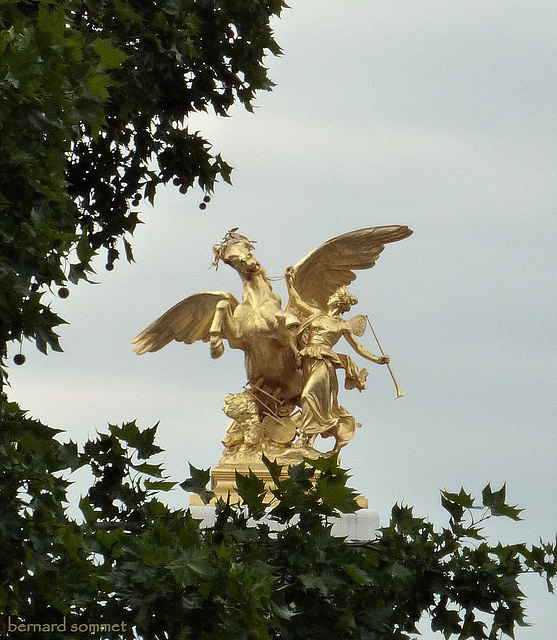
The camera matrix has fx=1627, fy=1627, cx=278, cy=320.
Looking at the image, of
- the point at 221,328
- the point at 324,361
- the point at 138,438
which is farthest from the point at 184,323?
the point at 138,438

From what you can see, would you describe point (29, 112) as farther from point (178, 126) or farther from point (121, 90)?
point (178, 126)

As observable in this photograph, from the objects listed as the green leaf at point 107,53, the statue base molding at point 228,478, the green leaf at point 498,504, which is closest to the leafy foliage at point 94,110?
the green leaf at point 107,53

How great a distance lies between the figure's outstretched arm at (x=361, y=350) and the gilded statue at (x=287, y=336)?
13mm

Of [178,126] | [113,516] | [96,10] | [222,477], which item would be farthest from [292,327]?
[113,516]

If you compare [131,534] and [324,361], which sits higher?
[324,361]

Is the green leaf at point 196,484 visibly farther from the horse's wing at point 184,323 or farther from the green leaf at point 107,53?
the horse's wing at point 184,323

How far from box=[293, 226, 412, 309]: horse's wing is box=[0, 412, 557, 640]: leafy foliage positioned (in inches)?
262

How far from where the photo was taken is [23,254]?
764cm

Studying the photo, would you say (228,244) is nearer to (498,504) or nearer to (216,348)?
(216,348)

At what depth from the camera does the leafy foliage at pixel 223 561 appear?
285 inches

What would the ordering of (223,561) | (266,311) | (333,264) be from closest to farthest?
1. (223,561)
2. (266,311)
3. (333,264)

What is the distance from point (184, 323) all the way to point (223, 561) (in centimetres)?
776

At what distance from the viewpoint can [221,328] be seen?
14547 mm

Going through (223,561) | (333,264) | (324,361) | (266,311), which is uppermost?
(333,264)
